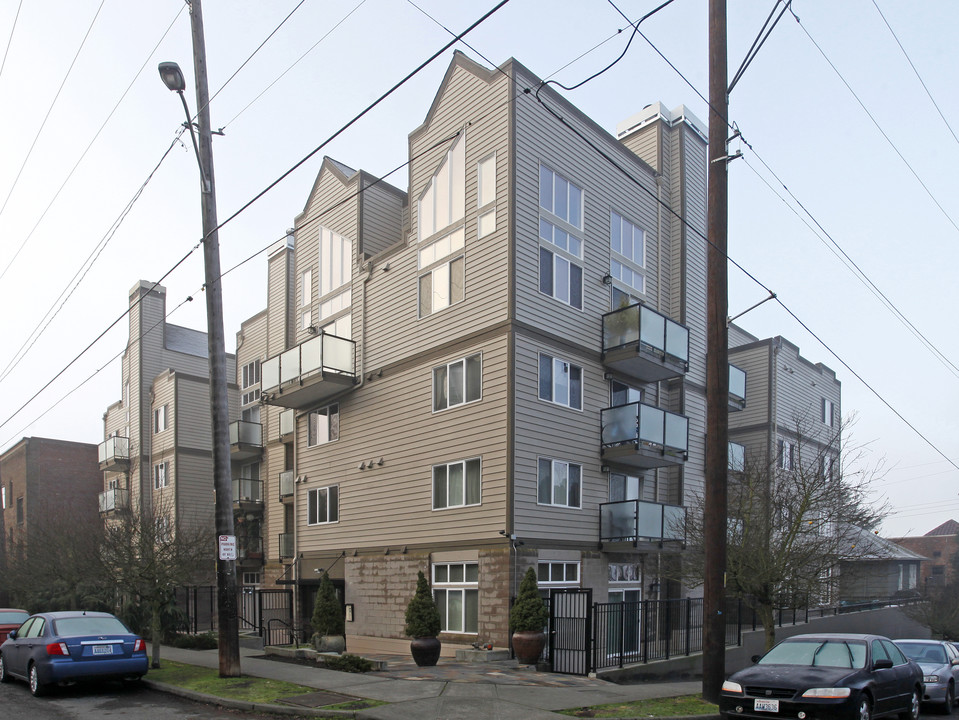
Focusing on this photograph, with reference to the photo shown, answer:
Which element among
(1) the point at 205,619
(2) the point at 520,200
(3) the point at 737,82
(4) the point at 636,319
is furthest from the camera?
(1) the point at 205,619

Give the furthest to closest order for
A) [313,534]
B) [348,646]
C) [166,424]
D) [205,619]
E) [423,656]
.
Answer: [166,424]
[205,619]
[313,534]
[348,646]
[423,656]

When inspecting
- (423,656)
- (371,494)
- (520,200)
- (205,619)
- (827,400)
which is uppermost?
(520,200)

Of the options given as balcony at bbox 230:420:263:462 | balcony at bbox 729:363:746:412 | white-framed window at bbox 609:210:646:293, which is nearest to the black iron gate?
white-framed window at bbox 609:210:646:293

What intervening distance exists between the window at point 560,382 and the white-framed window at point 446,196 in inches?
183

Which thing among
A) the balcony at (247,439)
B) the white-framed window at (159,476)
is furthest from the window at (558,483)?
the white-framed window at (159,476)

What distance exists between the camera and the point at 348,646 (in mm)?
24625

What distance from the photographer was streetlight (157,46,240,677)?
49.2 ft

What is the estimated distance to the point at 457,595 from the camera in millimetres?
21562

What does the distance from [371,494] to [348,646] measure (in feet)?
14.2

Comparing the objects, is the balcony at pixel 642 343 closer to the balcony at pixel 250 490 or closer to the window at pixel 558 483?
the window at pixel 558 483

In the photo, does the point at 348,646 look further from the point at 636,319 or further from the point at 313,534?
the point at 636,319

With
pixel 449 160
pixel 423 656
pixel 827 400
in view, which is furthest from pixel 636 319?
pixel 827 400

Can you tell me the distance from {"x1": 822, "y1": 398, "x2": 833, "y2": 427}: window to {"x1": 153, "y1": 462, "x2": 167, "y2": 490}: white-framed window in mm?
30267

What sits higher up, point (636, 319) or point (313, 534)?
point (636, 319)
